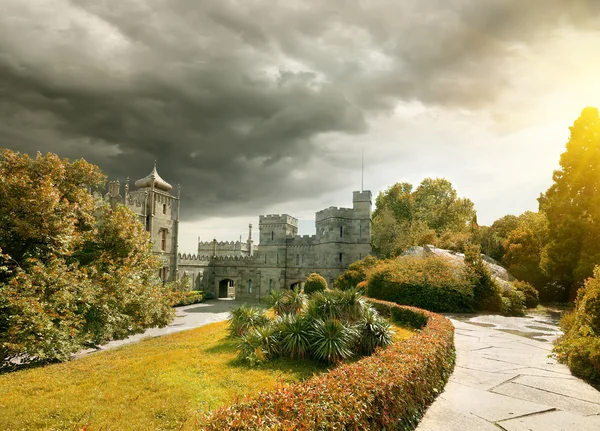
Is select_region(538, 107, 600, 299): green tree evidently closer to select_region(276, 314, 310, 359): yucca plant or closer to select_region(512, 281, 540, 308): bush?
select_region(512, 281, 540, 308): bush

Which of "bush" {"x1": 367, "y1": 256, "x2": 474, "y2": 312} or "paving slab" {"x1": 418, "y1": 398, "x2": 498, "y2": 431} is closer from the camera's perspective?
"paving slab" {"x1": 418, "y1": 398, "x2": 498, "y2": 431}

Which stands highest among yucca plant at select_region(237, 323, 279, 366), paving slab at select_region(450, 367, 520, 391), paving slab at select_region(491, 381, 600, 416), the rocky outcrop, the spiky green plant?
the rocky outcrop

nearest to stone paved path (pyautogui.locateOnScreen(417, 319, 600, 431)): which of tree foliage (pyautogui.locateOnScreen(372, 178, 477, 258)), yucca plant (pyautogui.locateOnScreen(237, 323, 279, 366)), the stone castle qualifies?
yucca plant (pyautogui.locateOnScreen(237, 323, 279, 366))

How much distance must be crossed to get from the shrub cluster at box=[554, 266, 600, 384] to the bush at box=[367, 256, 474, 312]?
335 inches

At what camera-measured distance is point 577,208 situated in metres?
19.9

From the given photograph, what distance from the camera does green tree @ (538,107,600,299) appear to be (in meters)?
19.2

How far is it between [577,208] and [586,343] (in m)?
15.6

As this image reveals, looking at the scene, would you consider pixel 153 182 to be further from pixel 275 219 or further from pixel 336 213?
pixel 336 213

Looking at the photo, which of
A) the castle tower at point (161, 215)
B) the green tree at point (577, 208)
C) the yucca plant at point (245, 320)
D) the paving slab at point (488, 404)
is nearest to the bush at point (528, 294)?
the green tree at point (577, 208)

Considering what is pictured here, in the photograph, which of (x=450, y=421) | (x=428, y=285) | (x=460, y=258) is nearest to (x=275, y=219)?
(x=460, y=258)

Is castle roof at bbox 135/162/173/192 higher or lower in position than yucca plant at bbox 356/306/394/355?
higher

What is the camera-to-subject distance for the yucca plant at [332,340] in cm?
1024

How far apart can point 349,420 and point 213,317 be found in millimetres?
23766

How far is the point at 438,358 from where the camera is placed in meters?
7.41
